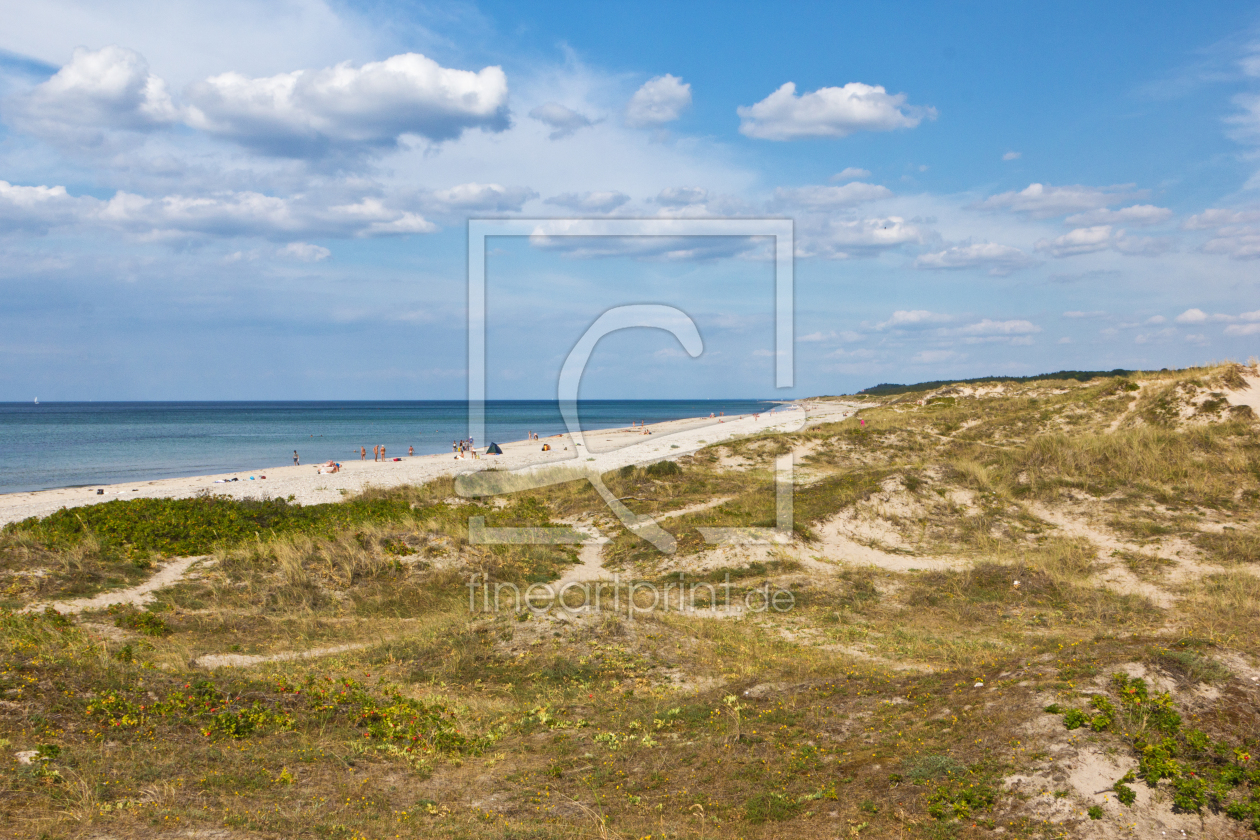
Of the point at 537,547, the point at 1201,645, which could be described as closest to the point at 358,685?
the point at 537,547

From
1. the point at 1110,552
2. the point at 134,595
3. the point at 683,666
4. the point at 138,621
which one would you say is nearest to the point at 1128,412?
the point at 1110,552

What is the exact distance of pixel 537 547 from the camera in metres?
23.2

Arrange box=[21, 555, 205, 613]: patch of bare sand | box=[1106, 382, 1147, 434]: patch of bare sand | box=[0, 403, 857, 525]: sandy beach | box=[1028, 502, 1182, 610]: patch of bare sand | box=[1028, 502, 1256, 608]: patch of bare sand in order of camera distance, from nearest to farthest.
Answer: box=[21, 555, 205, 613]: patch of bare sand, box=[1028, 502, 1182, 610]: patch of bare sand, box=[1028, 502, 1256, 608]: patch of bare sand, box=[0, 403, 857, 525]: sandy beach, box=[1106, 382, 1147, 434]: patch of bare sand

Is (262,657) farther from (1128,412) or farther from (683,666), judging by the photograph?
(1128,412)

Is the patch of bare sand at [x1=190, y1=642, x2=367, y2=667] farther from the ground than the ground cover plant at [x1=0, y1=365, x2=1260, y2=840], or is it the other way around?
the ground cover plant at [x1=0, y1=365, x2=1260, y2=840]

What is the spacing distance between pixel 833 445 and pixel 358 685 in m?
30.0

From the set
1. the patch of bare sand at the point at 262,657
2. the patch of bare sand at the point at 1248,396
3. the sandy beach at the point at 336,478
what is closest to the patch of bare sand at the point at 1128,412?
the patch of bare sand at the point at 1248,396

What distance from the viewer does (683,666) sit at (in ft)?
45.7

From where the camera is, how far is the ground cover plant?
25.7 ft

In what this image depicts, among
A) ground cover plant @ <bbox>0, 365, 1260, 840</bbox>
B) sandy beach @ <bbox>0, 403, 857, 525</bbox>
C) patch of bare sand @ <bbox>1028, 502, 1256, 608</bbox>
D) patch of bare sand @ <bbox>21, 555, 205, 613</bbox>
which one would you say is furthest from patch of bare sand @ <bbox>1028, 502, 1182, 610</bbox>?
patch of bare sand @ <bbox>21, 555, 205, 613</bbox>

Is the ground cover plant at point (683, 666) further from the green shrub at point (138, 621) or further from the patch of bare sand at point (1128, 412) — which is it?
the patch of bare sand at point (1128, 412)

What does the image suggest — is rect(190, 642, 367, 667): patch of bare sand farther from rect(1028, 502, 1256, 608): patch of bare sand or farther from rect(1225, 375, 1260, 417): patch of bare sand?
rect(1225, 375, 1260, 417): patch of bare sand

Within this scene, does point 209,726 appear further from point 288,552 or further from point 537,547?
point 537,547

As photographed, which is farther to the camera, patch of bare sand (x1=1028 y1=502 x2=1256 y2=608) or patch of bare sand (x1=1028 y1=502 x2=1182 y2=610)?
patch of bare sand (x1=1028 y1=502 x2=1256 y2=608)
